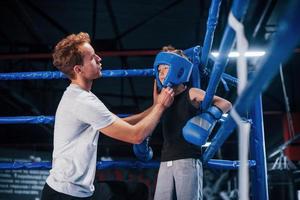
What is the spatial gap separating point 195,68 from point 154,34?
4.03m

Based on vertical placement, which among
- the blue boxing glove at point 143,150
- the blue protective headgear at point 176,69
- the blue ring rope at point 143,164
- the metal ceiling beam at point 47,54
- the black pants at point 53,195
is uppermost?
the metal ceiling beam at point 47,54

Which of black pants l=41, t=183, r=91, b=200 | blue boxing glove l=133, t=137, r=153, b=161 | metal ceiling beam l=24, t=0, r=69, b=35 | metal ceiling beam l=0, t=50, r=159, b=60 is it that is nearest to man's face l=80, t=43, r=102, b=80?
blue boxing glove l=133, t=137, r=153, b=161

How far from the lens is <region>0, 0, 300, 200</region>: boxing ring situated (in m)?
0.55

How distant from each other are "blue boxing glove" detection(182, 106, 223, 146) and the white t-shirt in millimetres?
311

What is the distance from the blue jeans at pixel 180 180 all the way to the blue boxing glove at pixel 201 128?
21cm

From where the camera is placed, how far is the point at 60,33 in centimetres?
572

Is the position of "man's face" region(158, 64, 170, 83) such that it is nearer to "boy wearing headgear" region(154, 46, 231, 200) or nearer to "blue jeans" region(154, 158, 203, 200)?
"boy wearing headgear" region(154, 46, 231, 200)

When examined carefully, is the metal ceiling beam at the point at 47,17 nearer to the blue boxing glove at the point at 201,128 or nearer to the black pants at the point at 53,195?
the black pants at the point at 53,195

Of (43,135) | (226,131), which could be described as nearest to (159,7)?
(226,131)

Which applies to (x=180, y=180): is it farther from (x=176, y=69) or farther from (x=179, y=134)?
(x=176, y=69)

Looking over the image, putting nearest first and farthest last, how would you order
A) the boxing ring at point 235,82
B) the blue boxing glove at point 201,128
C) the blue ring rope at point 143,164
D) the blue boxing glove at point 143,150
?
the boxing ring at point 235,82
the blue boxing glove at point 201,128
the blue boxing glove at point 143,150
the blue ring rope at point 143,164

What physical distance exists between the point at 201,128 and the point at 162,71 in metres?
0.43

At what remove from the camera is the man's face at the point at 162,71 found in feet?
5.61

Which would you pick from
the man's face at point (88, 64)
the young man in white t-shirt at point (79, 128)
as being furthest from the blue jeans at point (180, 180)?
the man's face at point (88, 64)
